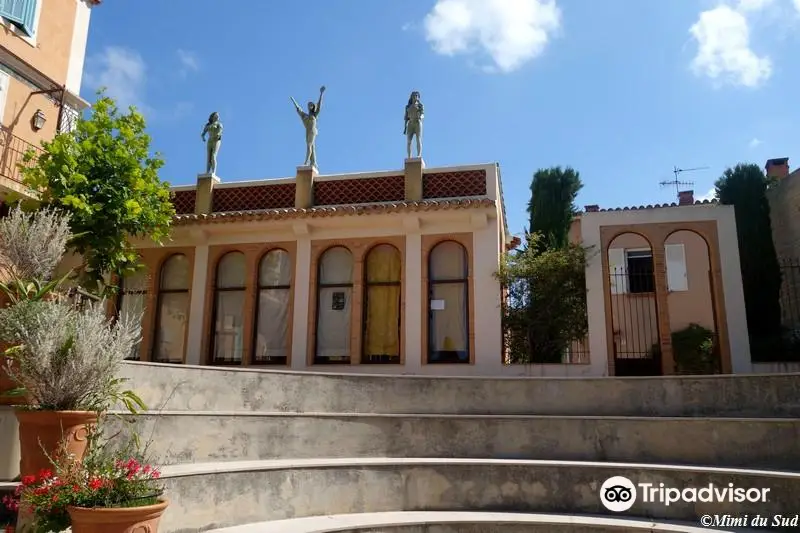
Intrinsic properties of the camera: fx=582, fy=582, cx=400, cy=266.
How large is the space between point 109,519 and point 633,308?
56.2ft

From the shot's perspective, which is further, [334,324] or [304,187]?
[304,187]

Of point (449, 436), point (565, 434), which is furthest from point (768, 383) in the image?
point (449, 436)

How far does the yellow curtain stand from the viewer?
12.5 metres

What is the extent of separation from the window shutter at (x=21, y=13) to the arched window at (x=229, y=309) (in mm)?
6273

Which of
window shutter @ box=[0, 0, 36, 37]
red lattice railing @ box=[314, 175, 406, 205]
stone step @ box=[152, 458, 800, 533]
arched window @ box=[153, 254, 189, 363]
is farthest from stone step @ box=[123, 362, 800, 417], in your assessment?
window shutter @ box=[0, 0, 36, 37]

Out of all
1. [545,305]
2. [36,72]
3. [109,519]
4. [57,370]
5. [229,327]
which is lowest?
[109,519]

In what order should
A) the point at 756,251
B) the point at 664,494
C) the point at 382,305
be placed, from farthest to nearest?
the point at 756,251 < the point at 382,305 < the point at 664,494

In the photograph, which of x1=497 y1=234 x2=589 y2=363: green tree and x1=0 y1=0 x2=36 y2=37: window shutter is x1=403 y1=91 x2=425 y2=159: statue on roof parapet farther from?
x1=0 y1=0 x2=36 y2=37: window shutter

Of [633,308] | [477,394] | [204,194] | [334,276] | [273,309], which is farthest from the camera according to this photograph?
[633,308]

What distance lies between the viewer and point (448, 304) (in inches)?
490

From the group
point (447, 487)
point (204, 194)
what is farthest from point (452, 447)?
point (204, 194)

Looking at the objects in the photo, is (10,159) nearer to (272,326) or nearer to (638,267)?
(272,326)

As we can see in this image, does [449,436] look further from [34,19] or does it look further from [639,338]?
[34,19]

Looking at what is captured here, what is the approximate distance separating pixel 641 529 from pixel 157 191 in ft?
31.2
